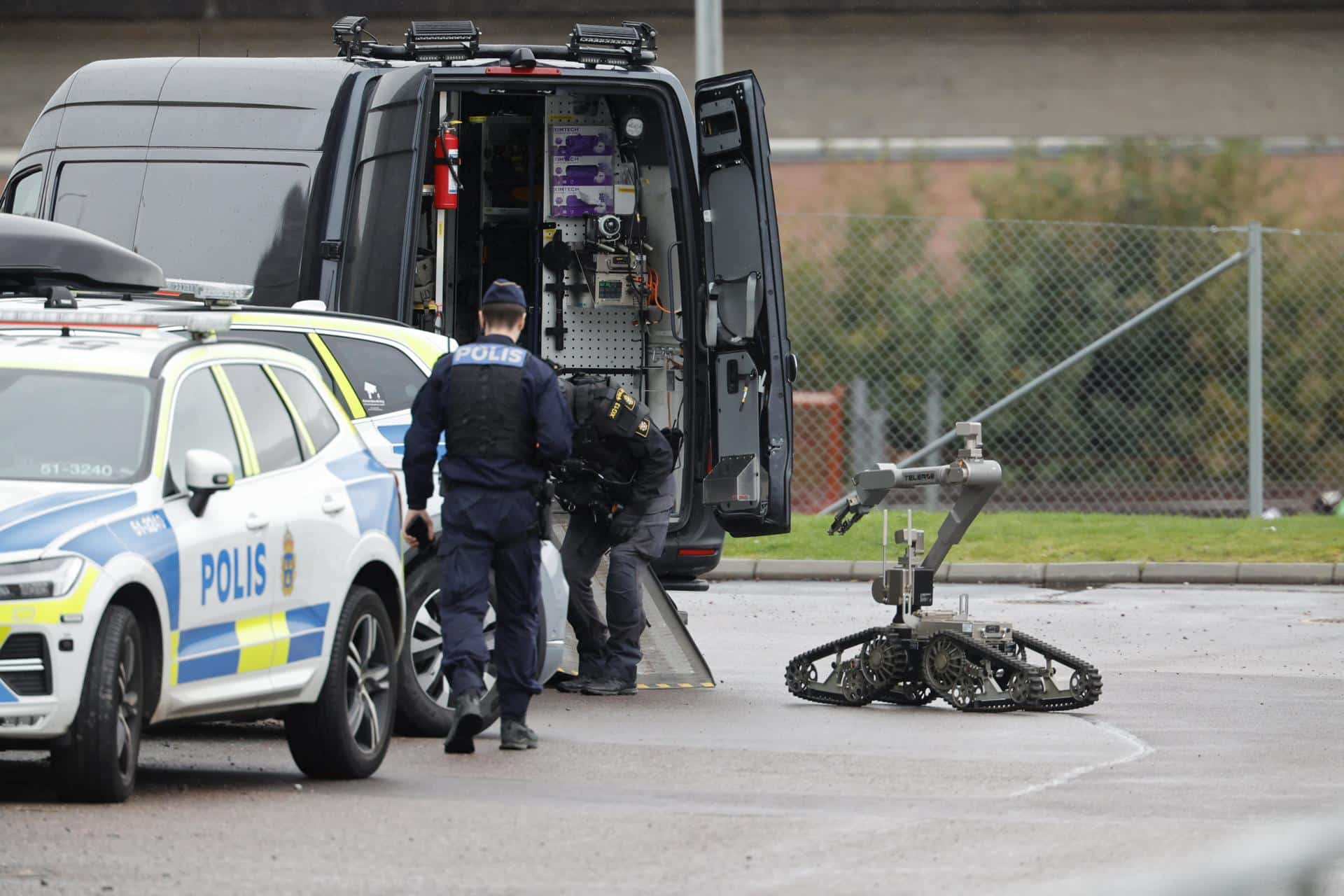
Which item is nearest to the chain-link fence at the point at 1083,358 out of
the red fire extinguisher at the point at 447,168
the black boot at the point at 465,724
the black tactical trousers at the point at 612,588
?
the red fire extinguisher at the point at 447,168

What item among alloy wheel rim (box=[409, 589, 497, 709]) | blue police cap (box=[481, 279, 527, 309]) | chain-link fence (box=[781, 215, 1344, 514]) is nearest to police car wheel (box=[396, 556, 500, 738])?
alloy wheel rim (box=[409, 589, 497, 709])

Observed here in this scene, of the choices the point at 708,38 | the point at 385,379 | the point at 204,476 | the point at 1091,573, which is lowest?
the point at 1091,573

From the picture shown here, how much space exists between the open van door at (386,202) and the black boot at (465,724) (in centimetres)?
340

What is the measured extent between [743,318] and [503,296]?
3.02 m

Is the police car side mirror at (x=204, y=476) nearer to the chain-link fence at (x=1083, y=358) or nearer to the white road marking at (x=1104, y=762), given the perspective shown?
the white road marking at (x=1104, y=762)

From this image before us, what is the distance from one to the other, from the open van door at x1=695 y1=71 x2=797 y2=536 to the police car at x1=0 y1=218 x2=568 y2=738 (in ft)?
5.87

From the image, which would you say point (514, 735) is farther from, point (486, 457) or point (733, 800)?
point (733, 800)

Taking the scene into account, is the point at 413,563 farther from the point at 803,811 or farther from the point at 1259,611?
the point at 1259,611

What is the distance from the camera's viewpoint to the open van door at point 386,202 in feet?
38.8

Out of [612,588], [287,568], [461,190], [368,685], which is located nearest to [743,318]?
[612,588]

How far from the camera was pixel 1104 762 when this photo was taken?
8.98 metres

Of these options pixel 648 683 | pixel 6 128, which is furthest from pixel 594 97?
pixel 6 128

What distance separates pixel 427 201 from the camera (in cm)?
1310

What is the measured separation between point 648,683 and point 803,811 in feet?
13.2
